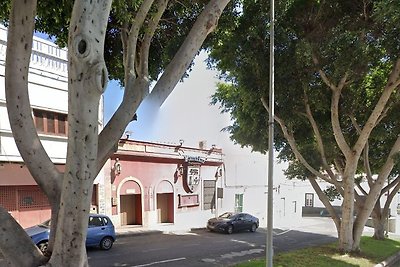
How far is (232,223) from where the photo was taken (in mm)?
20891

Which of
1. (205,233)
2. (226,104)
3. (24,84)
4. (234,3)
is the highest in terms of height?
(234,3)

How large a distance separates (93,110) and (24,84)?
49.0 inches

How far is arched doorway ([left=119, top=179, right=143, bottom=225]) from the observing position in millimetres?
19875

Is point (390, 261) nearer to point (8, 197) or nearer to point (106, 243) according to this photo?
point (106, 243)

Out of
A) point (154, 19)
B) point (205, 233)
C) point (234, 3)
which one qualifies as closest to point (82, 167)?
point (154, 19)

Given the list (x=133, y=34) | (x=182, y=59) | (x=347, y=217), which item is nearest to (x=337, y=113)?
(x=347, y=217)

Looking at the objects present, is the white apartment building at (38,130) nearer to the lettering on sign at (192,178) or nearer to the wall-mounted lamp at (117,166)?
the wall-mounted lamp at (117,166)

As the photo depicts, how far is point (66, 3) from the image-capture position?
647cm

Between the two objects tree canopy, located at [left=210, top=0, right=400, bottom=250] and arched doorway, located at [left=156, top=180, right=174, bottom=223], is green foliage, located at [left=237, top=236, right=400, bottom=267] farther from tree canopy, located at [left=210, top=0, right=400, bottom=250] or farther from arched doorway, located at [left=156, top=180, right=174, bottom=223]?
arched doorway, located at [left=156, top=180, right=174, bottom=223]

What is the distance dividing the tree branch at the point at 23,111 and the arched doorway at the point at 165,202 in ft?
57.9

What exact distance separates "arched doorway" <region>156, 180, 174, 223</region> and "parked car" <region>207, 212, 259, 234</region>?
2582 millimetres

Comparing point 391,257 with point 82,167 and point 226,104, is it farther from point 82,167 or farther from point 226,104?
point 82,167

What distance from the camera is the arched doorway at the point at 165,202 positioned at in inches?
861

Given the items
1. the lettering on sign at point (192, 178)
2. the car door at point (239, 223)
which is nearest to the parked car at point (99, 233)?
the car door at point (239, 223)
